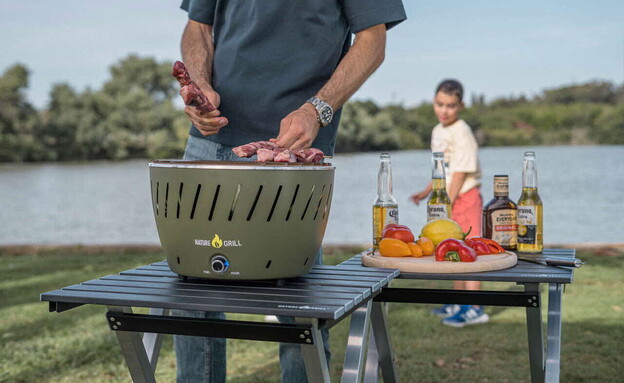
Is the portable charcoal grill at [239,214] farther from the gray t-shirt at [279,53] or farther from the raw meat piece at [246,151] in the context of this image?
the gray t-shirt at [279,53]

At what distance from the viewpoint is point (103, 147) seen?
868 inches

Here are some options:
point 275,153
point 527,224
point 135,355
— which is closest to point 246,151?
point 275,153

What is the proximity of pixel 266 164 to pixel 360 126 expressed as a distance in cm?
1156

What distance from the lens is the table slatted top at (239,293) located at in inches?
61.2

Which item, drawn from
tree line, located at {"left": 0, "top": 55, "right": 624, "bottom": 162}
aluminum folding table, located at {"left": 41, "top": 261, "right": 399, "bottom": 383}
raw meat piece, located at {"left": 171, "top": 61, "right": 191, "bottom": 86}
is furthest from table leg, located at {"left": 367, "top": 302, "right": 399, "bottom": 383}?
tree line, located at {"left": 0, "top": 55, "right": 624, "bottom": 162}

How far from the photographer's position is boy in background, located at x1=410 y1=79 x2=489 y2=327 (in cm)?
533

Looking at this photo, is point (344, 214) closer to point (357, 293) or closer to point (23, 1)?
point (357, 293)

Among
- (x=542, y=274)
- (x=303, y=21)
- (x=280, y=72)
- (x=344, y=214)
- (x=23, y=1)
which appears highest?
(x=23, y=1)

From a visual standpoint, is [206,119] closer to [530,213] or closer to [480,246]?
[480,246]

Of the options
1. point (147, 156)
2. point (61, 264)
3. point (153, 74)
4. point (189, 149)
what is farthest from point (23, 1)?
point (189, 149)

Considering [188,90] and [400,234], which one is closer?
[188,90]

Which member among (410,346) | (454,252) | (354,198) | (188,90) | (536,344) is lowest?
(354,198)

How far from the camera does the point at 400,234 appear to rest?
2385 mm

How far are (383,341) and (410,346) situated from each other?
85.1 inches
